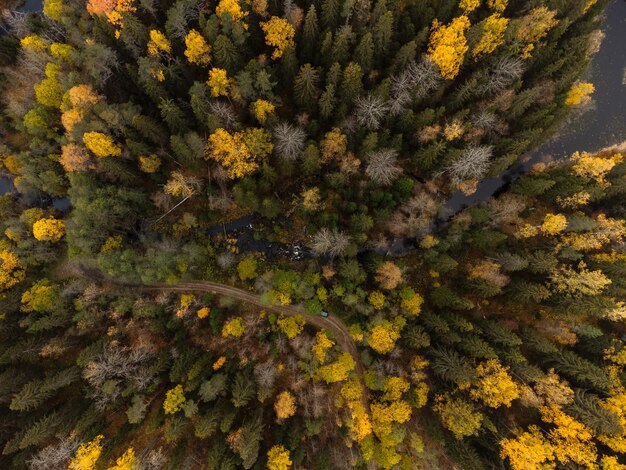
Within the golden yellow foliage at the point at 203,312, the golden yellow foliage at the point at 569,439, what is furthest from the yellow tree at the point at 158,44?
the golden yellow foliage at the point at 569,439

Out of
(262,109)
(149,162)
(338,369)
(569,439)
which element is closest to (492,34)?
(262,109)

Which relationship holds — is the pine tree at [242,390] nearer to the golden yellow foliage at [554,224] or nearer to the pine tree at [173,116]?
the pine tree at [173,116]

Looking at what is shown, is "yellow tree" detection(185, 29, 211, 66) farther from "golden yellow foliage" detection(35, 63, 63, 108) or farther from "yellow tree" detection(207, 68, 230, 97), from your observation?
"golden yellow foliage" detection(35, 63, 63, 108)

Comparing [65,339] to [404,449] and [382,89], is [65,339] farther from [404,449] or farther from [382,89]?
[382,89]

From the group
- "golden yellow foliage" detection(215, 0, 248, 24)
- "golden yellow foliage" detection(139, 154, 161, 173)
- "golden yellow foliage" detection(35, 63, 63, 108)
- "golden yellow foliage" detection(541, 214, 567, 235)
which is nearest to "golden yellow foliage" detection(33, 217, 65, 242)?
"golden yellow foliage" detection(139, 154, 161, 173)

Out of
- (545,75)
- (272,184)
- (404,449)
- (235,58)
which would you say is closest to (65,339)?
(272,184)

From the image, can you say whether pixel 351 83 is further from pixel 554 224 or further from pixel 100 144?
pixel 554 224

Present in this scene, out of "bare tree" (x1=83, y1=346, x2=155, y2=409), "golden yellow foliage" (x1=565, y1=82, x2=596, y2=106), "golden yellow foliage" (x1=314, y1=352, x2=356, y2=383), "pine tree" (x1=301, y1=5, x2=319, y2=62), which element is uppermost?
"golden yellow foliage" (x1=565, y1=82, x2=596, y2=106)
